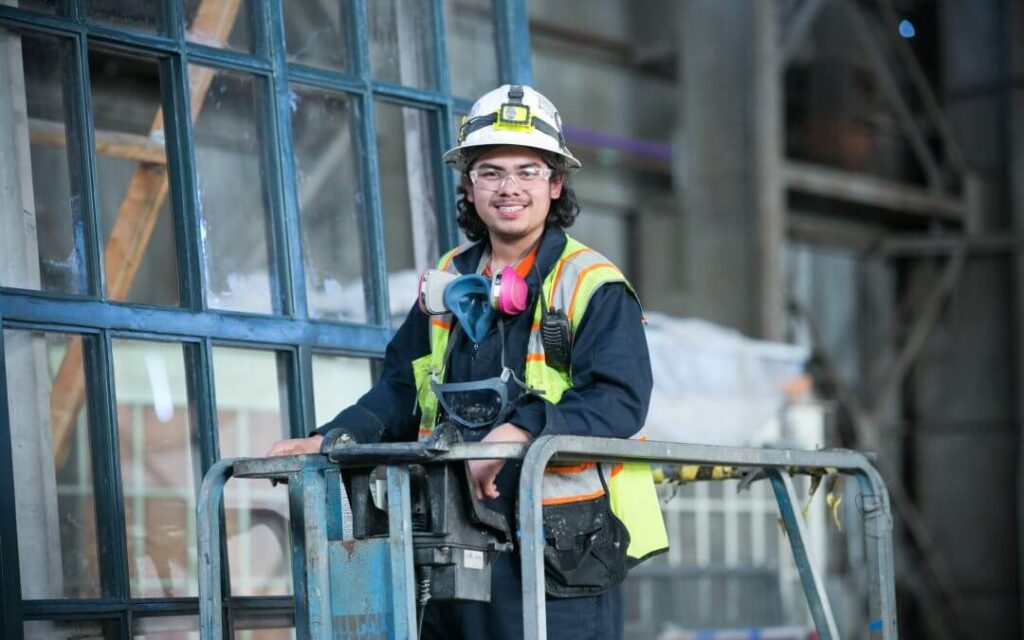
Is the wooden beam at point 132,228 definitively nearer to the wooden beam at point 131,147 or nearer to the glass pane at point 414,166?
the wooden beam at point 131,147

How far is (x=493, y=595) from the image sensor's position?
3.46 m

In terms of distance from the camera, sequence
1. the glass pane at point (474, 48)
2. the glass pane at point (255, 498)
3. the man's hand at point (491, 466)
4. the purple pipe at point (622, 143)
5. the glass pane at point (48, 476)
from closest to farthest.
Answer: the man's hand at point (491, 466) < the glass pane at point (48, 476) < the glass pane at point (255, 498) < the glass pane at point (474, 48) < the purple pipe at point (622, 143)

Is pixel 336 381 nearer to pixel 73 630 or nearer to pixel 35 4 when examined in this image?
pixel 73 630

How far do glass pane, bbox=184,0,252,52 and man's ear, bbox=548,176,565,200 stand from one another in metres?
1.29

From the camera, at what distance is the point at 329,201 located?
496 cm

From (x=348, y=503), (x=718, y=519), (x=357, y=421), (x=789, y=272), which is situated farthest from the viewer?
(x=789, y=272)

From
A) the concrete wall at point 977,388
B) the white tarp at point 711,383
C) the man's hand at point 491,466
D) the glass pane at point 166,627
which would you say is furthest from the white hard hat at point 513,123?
the concrete wall at point 977,388

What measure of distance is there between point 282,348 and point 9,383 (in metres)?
0.91

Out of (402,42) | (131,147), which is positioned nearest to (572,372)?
(131,147)

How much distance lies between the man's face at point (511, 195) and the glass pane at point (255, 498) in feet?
3.74

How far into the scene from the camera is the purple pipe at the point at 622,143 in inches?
631

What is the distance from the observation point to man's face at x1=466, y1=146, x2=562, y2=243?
3652 millimetres

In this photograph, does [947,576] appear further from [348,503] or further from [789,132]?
[348,503]

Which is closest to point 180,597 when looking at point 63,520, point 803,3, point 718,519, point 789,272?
point 63,520
